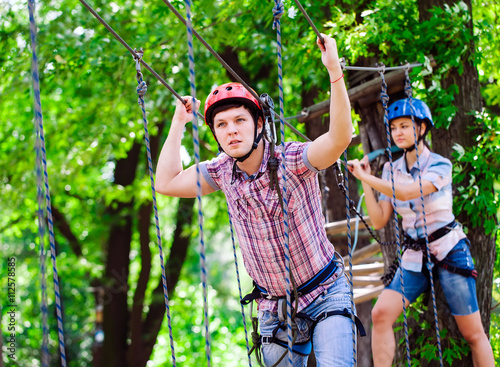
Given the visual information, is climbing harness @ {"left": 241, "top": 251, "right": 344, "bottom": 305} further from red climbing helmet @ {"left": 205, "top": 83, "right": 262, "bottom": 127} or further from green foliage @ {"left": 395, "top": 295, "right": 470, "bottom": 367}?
green foliage @ {"left": 395, "top": 295, "right": 470, "bottom": 367}

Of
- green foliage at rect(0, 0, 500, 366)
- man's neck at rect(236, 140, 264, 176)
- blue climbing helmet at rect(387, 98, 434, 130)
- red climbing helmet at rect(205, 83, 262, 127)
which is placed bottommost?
man's neck at rect(236, 140, 264, 176)

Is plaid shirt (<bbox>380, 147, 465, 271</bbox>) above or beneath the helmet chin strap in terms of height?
beneath

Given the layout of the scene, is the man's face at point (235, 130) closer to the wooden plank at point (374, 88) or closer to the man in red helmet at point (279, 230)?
the man in red helmet at point (279, 230)

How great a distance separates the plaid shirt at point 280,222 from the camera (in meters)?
2.20

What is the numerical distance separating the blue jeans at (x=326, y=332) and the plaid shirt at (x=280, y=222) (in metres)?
0.06

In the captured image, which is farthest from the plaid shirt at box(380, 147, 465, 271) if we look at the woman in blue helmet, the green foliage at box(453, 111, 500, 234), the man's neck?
the man's neck

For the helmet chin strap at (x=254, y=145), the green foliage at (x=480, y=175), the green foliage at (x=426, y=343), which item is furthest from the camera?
the green foliage at (x=480, y=175)

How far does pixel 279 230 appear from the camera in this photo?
222 cm

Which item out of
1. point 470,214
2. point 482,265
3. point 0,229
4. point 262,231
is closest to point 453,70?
point 470,214

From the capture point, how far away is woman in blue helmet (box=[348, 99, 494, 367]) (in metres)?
3.16

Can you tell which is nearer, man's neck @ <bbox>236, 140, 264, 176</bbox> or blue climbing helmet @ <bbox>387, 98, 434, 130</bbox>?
man's neck @ <bbox>236, 140, 264, 176</bbox>

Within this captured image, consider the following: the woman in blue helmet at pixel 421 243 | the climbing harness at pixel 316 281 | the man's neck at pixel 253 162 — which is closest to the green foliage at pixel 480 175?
the woman in blue helmet at pixel 421 243

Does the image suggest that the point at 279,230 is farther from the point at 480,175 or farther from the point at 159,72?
the point at 159,72

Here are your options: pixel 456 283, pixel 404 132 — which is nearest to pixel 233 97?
pixel 404 132
